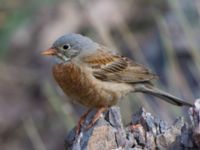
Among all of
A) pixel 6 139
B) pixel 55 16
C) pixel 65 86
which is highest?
pixel 65 86

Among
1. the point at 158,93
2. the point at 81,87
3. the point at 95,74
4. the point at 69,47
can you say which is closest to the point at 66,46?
the point at 69,47

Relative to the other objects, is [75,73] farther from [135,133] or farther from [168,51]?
[135,133]

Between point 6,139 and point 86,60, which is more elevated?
point 86,60

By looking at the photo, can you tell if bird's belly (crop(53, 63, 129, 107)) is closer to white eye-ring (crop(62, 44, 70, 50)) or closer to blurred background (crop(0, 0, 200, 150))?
white eye-ring (crop(62, 44, 70, 50))

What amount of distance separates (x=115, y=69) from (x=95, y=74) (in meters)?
0.35

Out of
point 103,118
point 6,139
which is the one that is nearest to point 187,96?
point 103,118

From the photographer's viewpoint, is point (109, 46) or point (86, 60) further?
point (109, 46)

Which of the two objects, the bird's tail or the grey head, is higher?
the grey head

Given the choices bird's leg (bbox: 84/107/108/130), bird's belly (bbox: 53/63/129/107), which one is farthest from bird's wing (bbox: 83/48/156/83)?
bird's leg (bbox: 84/107/108/130)

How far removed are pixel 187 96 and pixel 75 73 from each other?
1.57 meters

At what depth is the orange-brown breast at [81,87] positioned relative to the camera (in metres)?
7.66

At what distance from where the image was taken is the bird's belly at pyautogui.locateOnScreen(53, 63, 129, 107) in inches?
302

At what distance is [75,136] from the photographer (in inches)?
265

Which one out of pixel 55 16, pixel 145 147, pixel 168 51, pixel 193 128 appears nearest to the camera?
pixel 193 128
